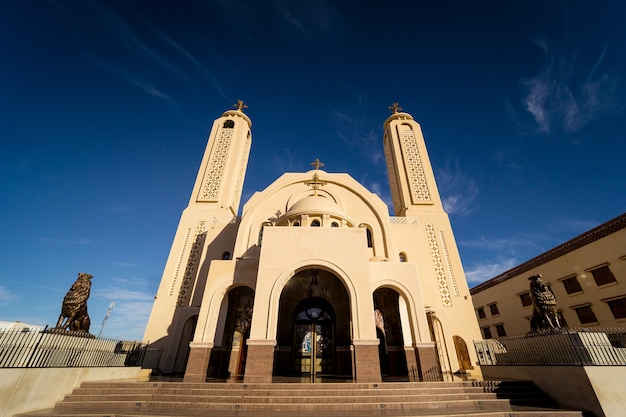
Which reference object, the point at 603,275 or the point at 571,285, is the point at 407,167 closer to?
the point at 603,275

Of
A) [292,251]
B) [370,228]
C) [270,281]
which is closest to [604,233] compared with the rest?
[370,228]

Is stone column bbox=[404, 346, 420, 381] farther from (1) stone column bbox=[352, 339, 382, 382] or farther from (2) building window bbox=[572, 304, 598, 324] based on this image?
(2) building window bbox=[572, 304, 598, 324]

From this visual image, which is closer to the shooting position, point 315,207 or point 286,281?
point 286,281

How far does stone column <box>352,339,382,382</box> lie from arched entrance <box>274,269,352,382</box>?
241 centimetres

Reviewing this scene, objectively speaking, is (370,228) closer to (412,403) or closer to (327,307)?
(327,307)

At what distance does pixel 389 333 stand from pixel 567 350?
19.9 ft

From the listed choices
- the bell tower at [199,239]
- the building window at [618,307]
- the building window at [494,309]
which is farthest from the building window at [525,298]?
the bell tower at [199,239]

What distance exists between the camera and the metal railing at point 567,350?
569 centimetres

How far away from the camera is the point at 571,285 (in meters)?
15.4

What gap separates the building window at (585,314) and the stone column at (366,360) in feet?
46.4

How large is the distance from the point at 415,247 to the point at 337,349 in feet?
21.8

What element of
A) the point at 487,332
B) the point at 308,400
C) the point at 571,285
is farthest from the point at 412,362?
the point at 487,332

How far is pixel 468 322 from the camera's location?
12.2 meters

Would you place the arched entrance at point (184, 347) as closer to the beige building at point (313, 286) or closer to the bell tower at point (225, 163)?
the beige building at point (313, 286)
